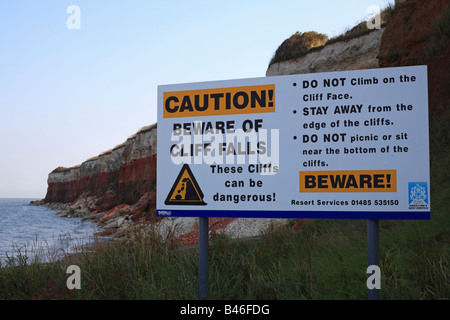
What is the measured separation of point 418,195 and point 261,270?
2.30 m

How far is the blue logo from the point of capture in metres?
4.24

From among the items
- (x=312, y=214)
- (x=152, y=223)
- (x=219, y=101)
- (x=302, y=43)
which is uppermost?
(x=302, y=43)

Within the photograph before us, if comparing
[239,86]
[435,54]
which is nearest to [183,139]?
[239,86]

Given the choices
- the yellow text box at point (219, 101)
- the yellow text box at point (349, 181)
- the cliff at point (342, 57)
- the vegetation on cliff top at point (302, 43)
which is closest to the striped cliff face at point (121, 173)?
the vegetation on cliff top at point (302, 43)

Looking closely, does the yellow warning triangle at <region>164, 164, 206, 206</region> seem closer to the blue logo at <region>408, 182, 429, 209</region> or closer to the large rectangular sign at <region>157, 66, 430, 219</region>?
the large rectangular sign at <region>157, 66, 430, 219</region>

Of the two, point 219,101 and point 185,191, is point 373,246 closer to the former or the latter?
point 185,191

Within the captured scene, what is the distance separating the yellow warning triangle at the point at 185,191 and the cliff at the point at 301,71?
1798mm

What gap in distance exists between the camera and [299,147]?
4.63 metres

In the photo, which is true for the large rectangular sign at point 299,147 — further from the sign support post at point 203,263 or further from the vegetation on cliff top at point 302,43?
the vegetation on cliff top at point 302,43

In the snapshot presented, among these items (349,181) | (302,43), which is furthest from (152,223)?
(302,43)

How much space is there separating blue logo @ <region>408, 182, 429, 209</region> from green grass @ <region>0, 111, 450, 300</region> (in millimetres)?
802

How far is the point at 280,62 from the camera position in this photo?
3139 centimetres

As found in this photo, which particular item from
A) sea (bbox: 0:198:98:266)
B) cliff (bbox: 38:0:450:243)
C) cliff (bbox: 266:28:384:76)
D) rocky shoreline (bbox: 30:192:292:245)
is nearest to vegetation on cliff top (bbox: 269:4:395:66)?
cliff (bbox: 266:28:384:76)
